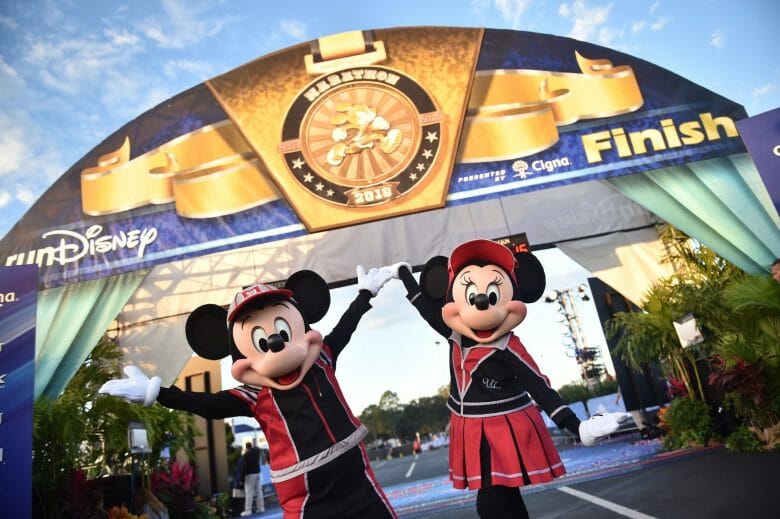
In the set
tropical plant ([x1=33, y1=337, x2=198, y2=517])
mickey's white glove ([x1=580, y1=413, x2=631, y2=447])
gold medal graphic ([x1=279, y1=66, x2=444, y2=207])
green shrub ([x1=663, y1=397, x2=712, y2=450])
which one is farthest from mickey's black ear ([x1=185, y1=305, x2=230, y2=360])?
green shrub ([x1=663, y1=397, x2=712, y2=450])

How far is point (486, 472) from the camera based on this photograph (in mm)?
2430

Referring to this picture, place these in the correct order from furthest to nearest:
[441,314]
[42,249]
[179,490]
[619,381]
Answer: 1. [619,381]
2. [42,249]
3. [179,490]
4. [441,314]

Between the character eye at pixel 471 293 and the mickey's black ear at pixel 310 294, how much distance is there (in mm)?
654

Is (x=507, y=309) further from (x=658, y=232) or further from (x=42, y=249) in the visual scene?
(x=42, y=249)

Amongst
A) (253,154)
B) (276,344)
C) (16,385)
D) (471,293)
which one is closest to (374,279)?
(471,293)

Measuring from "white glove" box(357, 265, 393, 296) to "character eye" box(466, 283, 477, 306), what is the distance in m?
0.52

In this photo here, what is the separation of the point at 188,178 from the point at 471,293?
5302mm

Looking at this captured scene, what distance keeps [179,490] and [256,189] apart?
3.42m

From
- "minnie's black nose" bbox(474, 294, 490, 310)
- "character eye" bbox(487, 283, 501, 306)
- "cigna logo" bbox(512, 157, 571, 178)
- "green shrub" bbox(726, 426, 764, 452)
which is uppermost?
"cigna logo" bbox(512, 157, 571, 178)

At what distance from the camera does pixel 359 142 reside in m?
6.94

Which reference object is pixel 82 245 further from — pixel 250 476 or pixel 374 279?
pixel 374 279

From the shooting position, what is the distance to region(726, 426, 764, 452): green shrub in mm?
4834

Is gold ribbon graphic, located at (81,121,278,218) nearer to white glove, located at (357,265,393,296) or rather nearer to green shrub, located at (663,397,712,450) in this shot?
white glove, located at (357,265,393,296)

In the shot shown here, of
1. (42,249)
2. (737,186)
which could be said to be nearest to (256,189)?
(42,249)
